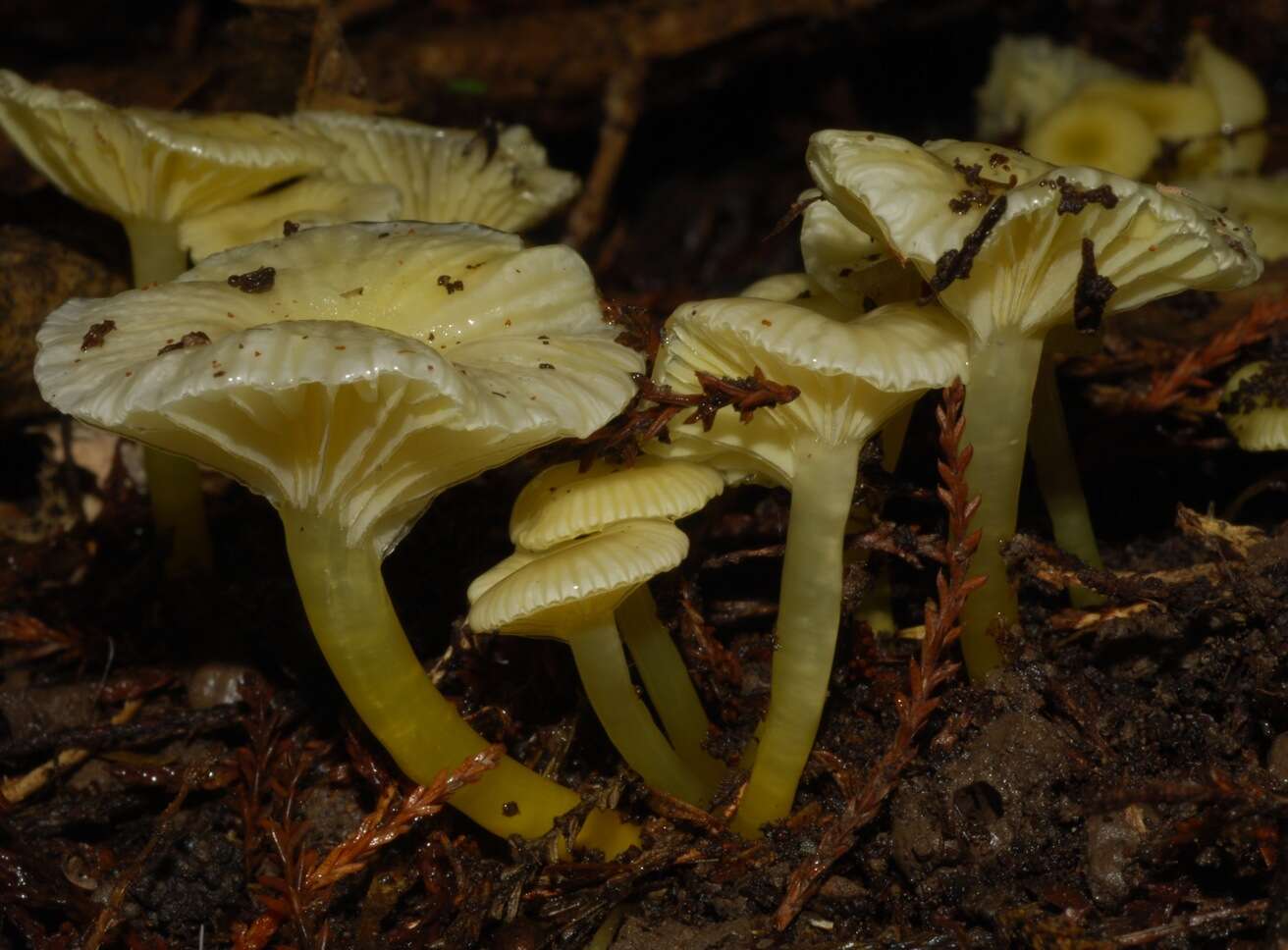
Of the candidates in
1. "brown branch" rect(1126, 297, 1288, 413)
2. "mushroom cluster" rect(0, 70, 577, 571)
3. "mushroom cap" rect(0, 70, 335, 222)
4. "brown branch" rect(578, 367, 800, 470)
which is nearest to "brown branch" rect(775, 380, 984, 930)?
"brown branch" rect(578, 367, 800, 470)

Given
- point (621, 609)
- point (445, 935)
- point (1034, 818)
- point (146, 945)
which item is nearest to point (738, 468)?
point (621, 609)

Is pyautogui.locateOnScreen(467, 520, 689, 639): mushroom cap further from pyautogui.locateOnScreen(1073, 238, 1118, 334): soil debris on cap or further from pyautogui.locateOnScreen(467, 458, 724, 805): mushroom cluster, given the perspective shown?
pyautogui.locateOnScreen(1073, 238, 1118, 334): soil debris on cap

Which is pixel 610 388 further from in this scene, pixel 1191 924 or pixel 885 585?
pixel 1191 924

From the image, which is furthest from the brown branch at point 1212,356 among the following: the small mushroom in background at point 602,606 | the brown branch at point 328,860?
the brown branch at point 328,860

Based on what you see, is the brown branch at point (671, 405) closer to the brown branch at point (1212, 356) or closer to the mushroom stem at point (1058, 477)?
the mushroom stem at point (1058, 477)

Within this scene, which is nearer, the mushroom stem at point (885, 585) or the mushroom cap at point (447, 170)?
the mushroom stem at point (885, 585)

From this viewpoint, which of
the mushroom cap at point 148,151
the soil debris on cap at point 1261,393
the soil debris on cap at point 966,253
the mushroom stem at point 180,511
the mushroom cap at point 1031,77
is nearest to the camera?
the soil debris on cap at point 966,253
